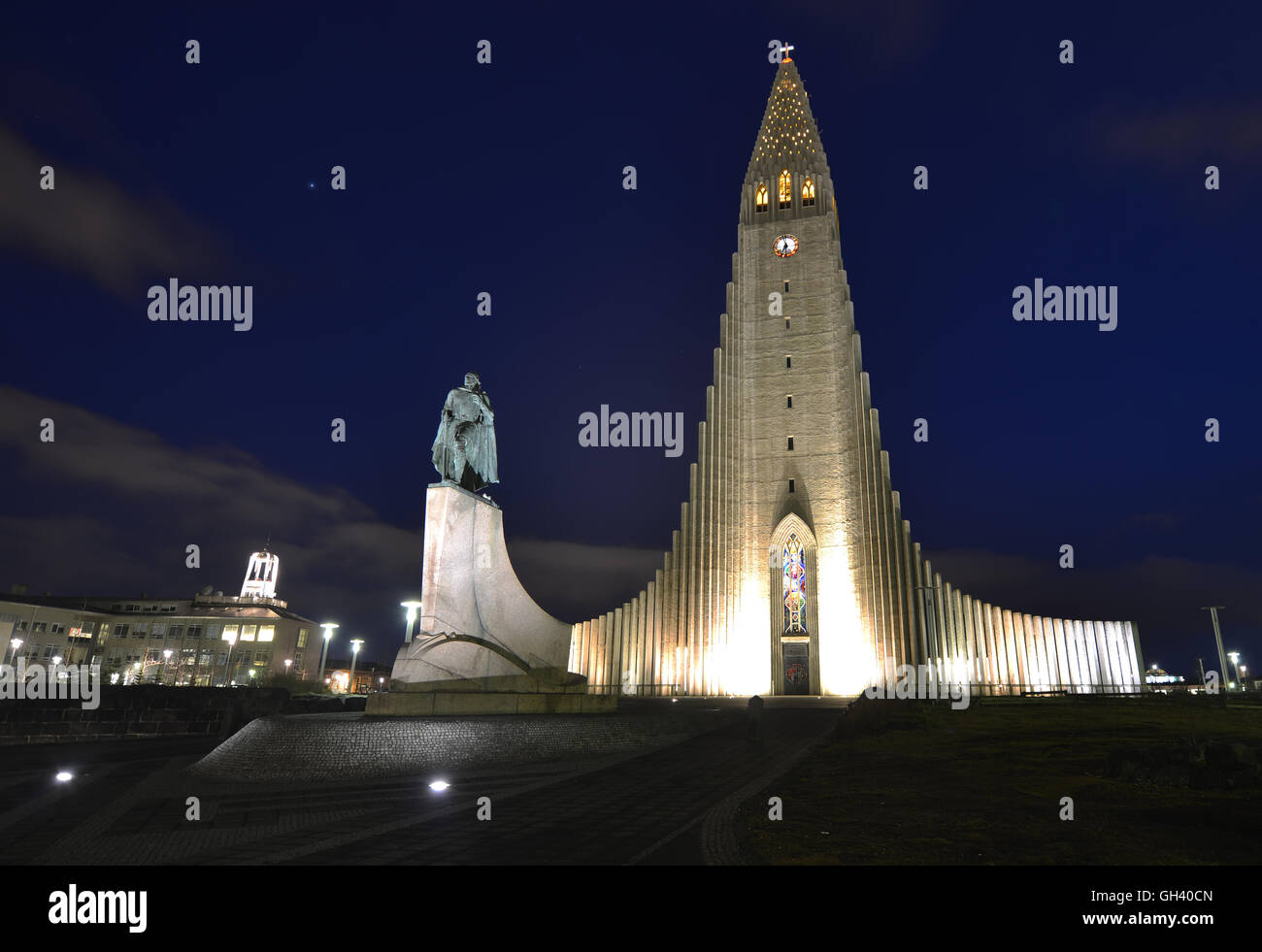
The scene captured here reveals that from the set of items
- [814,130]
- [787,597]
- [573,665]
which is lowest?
[573,665]

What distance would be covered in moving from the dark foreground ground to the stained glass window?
70.9ft

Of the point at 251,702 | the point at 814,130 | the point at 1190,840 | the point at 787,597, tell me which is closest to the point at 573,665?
the point at 787,597

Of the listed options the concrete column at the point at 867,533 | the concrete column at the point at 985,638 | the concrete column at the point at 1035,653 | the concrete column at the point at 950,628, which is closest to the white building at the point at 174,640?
the concrete column at the point at 867,533

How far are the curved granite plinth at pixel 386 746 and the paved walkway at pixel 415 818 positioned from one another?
1.79ft

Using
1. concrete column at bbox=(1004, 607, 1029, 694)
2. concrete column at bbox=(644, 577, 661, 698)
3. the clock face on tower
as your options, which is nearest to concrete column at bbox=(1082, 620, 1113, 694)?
concrete column at bbox=(1004, 607, 1029, 694)

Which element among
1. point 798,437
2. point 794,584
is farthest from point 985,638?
point 798,437

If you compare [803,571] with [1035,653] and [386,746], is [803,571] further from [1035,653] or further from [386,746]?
[386,746]

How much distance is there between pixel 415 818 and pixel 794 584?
30.9 metres

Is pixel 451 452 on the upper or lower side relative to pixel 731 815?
upper

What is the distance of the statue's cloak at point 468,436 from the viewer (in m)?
16.5

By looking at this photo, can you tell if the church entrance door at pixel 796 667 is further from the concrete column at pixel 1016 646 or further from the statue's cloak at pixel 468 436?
the statue's cloak at pixel 468 436
